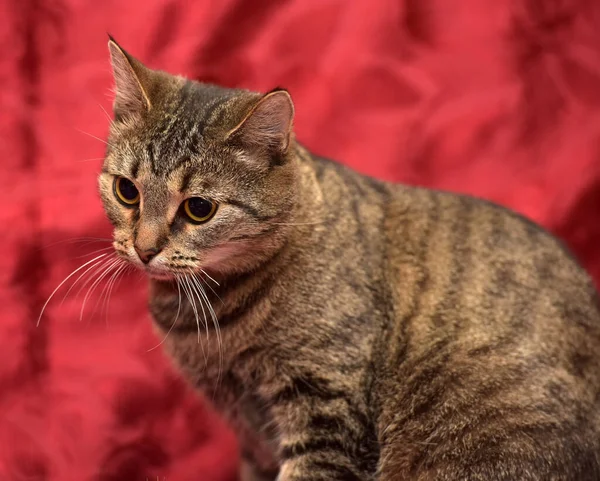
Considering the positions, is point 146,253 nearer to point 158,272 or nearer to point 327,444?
point 158,272

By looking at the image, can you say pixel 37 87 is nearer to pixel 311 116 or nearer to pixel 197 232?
pixel 311 116

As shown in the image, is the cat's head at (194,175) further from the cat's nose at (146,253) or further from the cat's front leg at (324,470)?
the cat's front leg at (324,470)

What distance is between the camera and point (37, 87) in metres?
1.85

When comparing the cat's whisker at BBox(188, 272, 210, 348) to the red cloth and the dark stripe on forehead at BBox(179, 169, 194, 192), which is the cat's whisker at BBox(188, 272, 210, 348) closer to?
the dark stripe on forehead at BBox(179, 169, 194, 192)

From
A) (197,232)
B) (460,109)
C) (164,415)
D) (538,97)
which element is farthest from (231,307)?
(538,97)

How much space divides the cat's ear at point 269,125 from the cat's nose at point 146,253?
213 mm

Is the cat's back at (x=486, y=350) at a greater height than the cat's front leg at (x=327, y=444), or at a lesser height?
greater

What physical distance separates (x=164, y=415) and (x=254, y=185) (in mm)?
712

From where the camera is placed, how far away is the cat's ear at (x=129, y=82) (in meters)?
1.22

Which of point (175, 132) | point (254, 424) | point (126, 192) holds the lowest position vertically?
point (254, 424)

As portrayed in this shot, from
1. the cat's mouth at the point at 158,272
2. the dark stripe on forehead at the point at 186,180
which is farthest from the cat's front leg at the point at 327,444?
the dark stripe on forehead at the point at 186,180

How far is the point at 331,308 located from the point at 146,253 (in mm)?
322

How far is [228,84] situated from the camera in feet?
6.31

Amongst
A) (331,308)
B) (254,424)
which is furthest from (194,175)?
(254,424)
